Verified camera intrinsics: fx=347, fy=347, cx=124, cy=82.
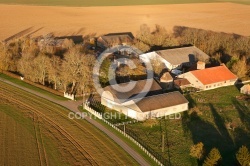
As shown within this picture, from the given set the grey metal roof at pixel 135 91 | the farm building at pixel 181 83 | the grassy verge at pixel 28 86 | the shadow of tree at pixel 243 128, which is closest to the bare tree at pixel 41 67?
the grassy verge at pixel 28 86

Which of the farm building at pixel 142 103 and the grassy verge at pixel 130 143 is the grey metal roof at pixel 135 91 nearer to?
the farm building at pixel 142 103

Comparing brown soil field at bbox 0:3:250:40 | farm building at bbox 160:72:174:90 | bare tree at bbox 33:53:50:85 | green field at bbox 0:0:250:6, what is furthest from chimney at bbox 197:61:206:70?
green field at bbox 0:0:250:6

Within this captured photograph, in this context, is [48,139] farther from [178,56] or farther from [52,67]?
[178,56]

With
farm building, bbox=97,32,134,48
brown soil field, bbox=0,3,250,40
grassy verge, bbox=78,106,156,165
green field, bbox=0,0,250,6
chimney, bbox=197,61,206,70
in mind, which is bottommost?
grassy verge, bbox=78,106,156,165

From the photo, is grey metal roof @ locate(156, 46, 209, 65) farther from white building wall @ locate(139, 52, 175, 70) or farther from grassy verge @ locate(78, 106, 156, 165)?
grassy verge @ locate(78, 106, 156, 165)

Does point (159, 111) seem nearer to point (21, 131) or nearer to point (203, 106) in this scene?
point (203, 106)

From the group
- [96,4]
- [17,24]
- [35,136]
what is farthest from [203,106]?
[96,4]

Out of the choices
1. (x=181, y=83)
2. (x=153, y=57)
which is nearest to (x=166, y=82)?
(x=181, y=83)
